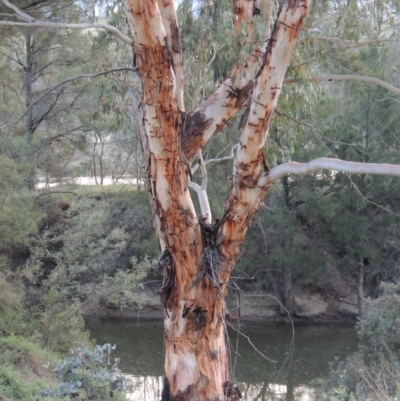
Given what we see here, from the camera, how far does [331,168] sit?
3.46 metres

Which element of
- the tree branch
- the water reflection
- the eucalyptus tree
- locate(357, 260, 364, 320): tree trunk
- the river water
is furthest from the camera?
locate(357, 260, 364, 320): tree trunk

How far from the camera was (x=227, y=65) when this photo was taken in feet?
18.2

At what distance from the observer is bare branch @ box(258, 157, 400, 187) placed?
10.7 ft

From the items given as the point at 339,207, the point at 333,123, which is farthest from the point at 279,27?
the point at 339,207

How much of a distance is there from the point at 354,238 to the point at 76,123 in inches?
300

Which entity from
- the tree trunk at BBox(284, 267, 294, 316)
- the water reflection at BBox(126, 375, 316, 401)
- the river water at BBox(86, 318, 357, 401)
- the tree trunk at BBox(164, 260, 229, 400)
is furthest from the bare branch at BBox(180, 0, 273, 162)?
the tree trunk at BBox(284, 267, 294, 316)

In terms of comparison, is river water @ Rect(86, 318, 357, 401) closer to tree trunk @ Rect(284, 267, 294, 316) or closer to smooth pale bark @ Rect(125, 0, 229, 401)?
tree trunk @ Rect(284, 267, 294, 316)

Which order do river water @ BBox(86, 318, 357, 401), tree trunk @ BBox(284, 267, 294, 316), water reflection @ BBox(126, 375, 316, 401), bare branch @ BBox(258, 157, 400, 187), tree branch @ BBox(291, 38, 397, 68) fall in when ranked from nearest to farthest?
bare branch @ BBox(258, 157, 400, 187), tree branch @ BBox(291, 38, 397, 68), water reflection @ BBox(126, 375, 316, 401), river water @ BBox(86, 318, 357, 401), tree trunk @ BBox(284, 267, 294, 316)

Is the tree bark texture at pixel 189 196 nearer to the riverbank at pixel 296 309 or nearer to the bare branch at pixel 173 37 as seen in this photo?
the bare branch at pixel 173 37

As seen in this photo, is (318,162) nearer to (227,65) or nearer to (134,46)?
(134,46)

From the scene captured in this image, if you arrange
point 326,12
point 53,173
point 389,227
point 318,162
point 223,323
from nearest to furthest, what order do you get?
point 318,162 < point 223,323 < point 326,12 < point 53,173 < point 389,227

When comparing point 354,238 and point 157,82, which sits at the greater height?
point 157,82

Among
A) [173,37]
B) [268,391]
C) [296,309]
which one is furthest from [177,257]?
[296,309]

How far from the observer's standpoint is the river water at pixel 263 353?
37.0 ft
